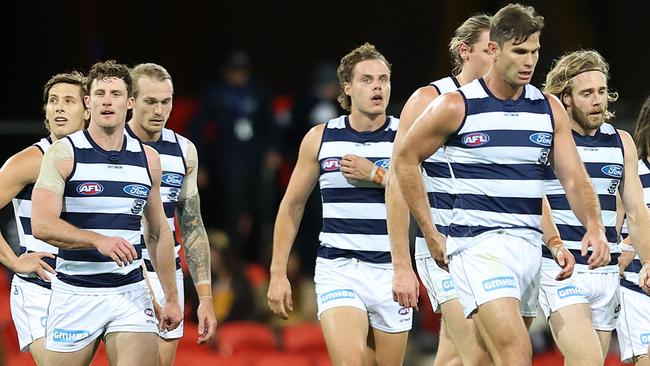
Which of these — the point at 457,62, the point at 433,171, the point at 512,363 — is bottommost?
the point at 512,363

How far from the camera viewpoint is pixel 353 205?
7477 mm

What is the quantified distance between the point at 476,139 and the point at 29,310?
291 centimetres

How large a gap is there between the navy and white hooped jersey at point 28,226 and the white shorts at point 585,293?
2794mm

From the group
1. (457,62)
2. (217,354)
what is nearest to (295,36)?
(217,354)

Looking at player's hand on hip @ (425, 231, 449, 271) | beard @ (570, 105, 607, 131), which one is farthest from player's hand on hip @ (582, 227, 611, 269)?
beard @ (570, 105, 607, 131)

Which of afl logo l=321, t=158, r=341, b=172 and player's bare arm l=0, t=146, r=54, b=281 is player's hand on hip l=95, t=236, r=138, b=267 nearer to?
player's bare arm l=0, t=146, r=54, b=281

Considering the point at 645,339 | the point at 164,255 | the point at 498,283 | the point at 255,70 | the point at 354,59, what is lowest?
the point at 255,70

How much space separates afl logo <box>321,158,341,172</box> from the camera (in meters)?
7.47

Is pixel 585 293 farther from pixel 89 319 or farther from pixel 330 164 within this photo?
pixel 89 319

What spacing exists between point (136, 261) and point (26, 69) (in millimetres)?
9246

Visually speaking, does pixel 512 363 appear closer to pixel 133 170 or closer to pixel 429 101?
pixel 429 101

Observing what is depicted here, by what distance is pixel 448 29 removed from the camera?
609 inches

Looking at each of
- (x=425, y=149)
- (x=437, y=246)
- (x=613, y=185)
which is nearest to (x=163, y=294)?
(x=437, y=246)

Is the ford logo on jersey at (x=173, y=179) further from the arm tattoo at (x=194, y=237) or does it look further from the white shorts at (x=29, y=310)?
the white shorts at (x=29, y=310)
